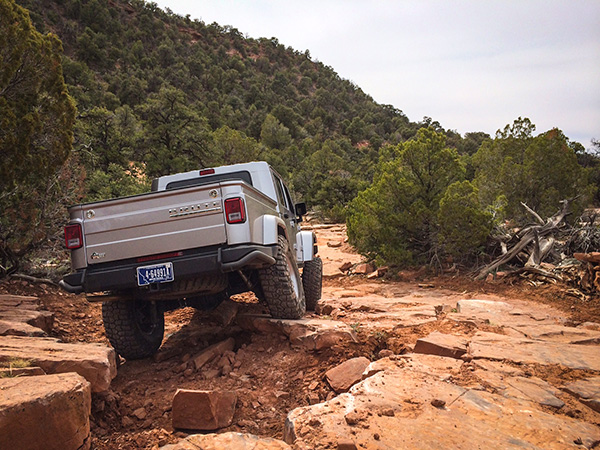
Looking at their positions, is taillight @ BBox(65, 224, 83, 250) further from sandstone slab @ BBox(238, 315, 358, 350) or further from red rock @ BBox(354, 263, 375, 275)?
red rock @ BBox(354, 263, 375, 275)

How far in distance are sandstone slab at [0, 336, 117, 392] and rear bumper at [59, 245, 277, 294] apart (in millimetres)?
662

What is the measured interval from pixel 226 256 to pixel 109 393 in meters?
1.49

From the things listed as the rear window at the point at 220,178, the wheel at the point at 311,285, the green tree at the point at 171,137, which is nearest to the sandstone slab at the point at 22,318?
the rear window at the point at 220,178

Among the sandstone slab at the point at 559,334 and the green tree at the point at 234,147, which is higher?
the green tree at the point at 234,147

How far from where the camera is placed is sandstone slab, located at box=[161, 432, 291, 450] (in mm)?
2166

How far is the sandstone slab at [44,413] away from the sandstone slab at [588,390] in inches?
136

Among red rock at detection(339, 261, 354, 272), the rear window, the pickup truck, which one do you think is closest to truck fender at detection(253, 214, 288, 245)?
the pickup truck

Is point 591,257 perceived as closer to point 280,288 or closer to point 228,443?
point 280,288

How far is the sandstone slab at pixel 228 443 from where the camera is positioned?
85.3 inches

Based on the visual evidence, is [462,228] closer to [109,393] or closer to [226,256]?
[226,256]

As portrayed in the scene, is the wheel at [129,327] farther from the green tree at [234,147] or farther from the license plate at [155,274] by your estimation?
the green tree at [234,147]

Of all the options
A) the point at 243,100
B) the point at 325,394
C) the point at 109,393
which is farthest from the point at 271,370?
the point at 243,100

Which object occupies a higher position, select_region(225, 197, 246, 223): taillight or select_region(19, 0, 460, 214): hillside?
select_region(19, 0, 460, 214): hillside

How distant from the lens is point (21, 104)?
22.5 feet
